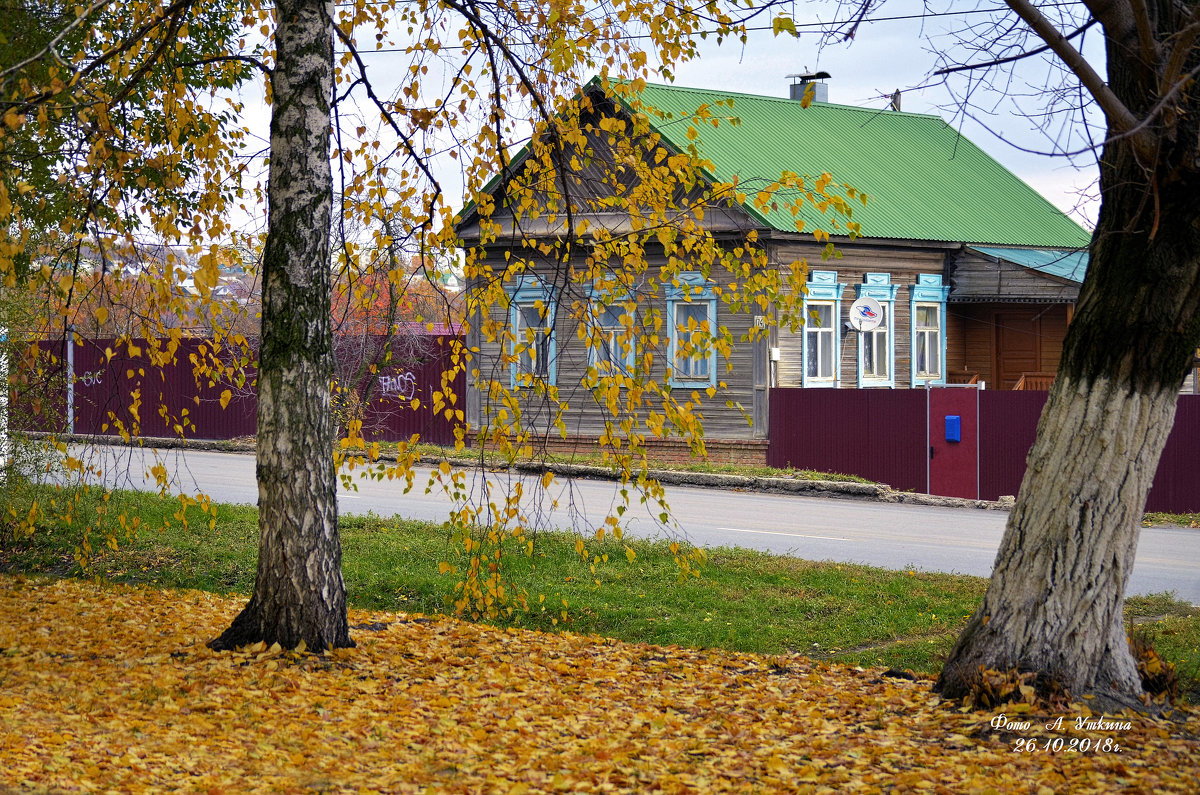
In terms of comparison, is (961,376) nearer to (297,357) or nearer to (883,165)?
(883,165)

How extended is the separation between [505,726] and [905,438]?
15.3 m

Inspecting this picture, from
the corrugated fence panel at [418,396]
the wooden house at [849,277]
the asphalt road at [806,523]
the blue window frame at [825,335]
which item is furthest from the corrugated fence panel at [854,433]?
the corrugated fence panel at [418,396]

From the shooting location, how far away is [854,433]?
21141mm

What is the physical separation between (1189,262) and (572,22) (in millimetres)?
4248

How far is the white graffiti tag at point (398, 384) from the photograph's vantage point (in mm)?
27133

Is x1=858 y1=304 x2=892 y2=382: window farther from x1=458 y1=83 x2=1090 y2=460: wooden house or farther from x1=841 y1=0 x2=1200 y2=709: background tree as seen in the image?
x1=841 y1=0 x2=1200 y2=709: background tree

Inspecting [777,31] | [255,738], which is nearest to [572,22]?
[777,31]

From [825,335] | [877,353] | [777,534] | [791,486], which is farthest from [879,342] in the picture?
[777,534]

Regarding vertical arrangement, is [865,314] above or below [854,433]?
above

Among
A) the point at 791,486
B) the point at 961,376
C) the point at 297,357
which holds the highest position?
the point at 961,376

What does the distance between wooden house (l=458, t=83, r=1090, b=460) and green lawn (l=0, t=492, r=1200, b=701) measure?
10.3 meters

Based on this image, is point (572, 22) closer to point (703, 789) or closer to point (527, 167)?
point (527, 167)

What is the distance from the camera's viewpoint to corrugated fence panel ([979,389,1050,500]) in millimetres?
19062

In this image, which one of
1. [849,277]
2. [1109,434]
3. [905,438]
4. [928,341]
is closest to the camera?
[1109,434]
